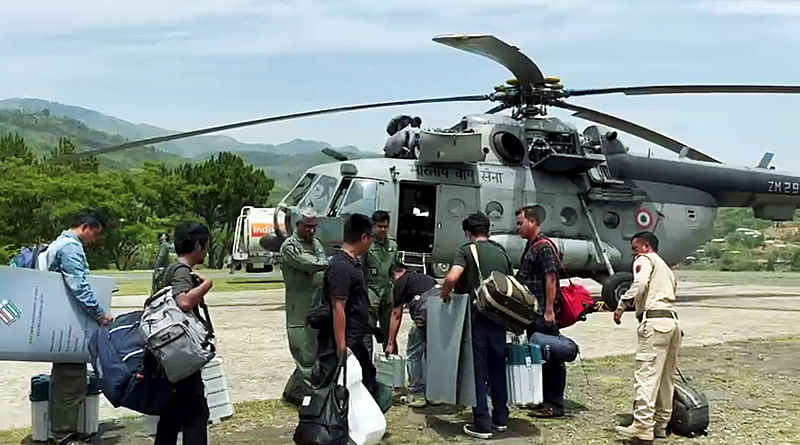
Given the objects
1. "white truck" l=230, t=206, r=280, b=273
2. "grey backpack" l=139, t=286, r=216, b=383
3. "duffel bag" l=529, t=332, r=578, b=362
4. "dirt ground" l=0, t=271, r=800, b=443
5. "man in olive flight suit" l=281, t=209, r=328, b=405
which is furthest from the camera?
"white truck" l=230, t=206, r=280, b=273

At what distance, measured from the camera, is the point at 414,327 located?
23.9 feet

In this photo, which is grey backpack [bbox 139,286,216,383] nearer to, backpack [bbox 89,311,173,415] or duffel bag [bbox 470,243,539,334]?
backpack [bbox 89,311,173,415]

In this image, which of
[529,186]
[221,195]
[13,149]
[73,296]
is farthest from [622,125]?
[13,149]

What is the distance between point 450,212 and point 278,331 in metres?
3.47

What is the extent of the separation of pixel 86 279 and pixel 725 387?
5.69m

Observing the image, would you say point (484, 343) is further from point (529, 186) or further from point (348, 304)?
point (529, 186)

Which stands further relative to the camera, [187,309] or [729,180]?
[729,180]

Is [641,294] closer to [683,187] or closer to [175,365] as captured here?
[175,365]

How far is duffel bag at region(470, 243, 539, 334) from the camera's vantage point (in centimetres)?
590

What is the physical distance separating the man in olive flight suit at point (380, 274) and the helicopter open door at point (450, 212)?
20.8 ft

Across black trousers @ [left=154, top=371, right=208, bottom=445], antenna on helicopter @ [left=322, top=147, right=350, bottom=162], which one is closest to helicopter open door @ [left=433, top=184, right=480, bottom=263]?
antenna on helicopter @ [left=322, top=147, right=350, bottom=162]

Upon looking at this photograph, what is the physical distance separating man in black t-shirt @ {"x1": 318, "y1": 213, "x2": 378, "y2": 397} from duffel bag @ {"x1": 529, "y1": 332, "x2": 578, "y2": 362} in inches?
60.0

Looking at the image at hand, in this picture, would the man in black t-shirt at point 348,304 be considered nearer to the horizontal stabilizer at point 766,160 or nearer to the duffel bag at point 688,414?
the duffel bag at point 688,414

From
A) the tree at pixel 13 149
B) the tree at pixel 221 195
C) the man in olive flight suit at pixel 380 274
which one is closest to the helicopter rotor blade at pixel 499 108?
the man in olive flight suit at pixel 380 274
